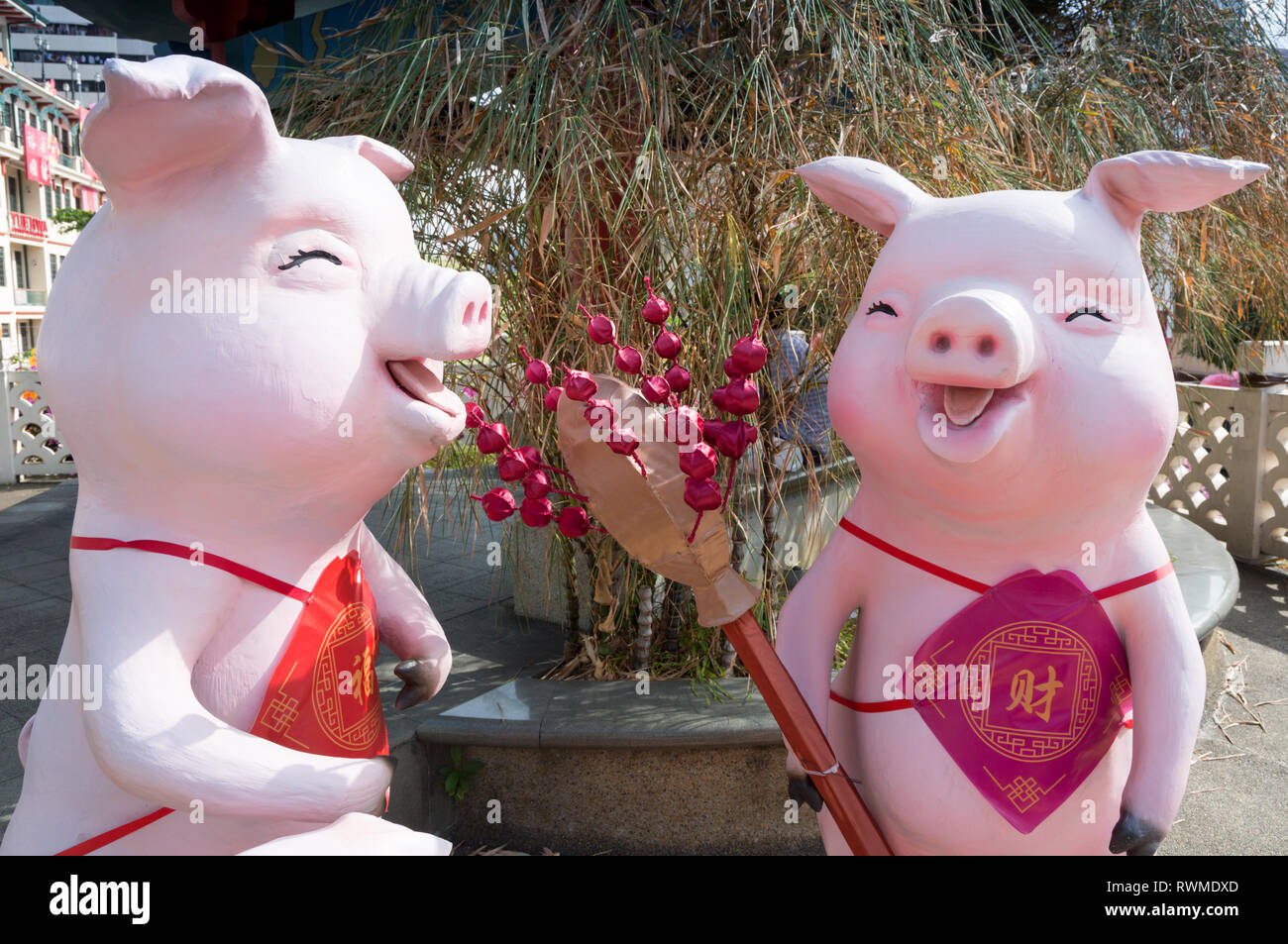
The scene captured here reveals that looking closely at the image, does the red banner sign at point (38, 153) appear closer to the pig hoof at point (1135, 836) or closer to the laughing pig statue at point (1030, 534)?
the laughing pig statue at point (1030, 534)

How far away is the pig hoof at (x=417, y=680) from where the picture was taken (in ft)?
5.51

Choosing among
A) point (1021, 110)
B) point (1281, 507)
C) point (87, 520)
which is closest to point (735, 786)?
point (87, 520)

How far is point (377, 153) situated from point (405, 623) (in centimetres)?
83

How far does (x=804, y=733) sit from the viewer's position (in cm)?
142

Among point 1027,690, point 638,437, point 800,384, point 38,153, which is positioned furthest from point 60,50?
point 1027,690

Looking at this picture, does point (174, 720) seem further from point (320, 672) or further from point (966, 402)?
point (966, 402)

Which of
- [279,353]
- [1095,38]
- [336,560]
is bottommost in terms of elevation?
[336,560]

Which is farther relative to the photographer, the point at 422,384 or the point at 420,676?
the point at 420,676

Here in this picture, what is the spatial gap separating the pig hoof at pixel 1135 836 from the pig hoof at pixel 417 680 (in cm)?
112

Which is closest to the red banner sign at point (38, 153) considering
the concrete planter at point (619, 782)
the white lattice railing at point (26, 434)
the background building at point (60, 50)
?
the white lattice railing at point (26, 434)
